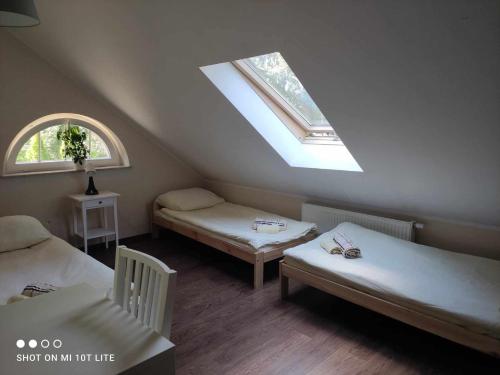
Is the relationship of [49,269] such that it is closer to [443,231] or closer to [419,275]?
[419,275]

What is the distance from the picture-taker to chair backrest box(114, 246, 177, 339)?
4.29 ft

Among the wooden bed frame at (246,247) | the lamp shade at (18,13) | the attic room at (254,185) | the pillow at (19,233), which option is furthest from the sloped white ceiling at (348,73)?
the pillow at (19,233)

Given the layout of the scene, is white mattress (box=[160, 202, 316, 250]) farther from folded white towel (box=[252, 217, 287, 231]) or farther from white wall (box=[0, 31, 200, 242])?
white wall (box=[0, 31, 200, 242])

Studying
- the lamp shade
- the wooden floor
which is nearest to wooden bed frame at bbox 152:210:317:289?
the wooden floor

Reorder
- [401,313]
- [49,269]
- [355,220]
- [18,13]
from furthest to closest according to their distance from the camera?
[355,220]
[49,269]
[401,313]
[18,13]

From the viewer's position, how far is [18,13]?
48.8 inches

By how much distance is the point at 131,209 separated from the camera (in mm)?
4363

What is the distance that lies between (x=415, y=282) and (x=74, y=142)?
11.0ft

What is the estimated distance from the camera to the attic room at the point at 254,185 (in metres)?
1.46

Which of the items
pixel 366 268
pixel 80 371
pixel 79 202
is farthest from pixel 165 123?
pixel 80 371

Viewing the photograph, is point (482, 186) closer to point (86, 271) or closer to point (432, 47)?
point (432, 47)

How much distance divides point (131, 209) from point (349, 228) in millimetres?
→ 2582

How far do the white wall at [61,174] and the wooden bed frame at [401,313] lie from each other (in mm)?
2299

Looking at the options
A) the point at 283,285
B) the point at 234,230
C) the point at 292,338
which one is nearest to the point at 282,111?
the point at 234,230
